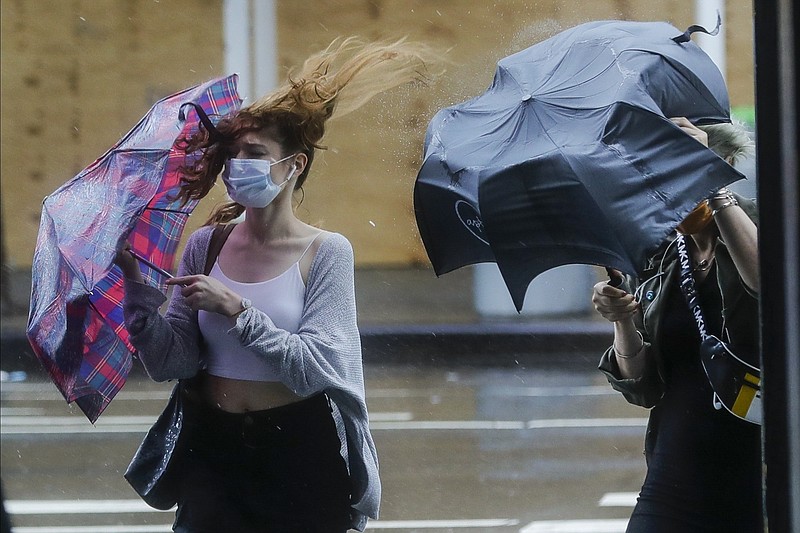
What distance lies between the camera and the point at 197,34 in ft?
8.59

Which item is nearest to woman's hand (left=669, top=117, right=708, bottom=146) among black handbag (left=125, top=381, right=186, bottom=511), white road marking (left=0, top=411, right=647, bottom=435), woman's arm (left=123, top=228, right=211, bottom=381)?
woman's arm (left=123, top=228, right=211, bottom=381)

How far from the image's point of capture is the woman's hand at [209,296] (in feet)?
7.29

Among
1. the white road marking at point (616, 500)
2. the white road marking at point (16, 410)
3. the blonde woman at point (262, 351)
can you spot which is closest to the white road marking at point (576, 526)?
the white road marking at point (616, 500)

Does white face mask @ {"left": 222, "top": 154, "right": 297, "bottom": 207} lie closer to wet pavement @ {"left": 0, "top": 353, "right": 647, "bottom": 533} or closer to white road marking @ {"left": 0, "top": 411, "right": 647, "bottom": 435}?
wet pavement @ {"left": 0, "top": 353, "right": 647, "bottom": 533}

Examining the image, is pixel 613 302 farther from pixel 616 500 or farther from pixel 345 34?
pixel 616 500

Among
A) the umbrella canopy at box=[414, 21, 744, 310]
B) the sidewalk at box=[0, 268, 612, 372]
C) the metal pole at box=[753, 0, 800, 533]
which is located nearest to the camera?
the metal pole at box=[753, 0, 800, 533]

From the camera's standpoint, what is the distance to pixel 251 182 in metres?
2.34

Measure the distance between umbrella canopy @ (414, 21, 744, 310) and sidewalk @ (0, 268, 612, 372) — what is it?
0.38 m

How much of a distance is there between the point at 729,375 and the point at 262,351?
1.06 m

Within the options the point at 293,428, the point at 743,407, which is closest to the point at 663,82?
the point at 743,407

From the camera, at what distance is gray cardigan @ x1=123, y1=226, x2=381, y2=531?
2.21m

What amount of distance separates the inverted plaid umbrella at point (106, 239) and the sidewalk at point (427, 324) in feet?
1.94

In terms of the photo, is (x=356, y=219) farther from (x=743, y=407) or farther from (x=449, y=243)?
(x=743, y=407)

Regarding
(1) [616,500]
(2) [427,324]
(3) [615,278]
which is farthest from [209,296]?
(1) [616,500]
